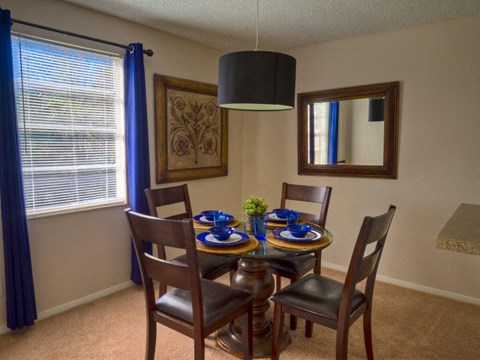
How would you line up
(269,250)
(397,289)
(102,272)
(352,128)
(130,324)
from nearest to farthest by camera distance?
1. (269,250)
2. (130,324)
3. (102,272)
4. (397,289)
5. (352,128)

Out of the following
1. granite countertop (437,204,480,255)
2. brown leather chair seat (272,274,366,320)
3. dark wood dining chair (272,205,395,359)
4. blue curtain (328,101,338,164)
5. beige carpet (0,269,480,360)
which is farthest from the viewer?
blue curtain (328,101,338,164)

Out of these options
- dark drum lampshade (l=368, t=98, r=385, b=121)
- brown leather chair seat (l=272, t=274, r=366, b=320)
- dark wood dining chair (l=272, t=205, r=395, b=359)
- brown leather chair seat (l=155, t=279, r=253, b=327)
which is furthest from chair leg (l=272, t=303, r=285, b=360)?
dark drum lampshade (l=368, t=98, r=385, b=121)

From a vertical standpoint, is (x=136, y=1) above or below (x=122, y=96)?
above

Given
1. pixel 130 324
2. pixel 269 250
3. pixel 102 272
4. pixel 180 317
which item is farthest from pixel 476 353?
pixel 102 272

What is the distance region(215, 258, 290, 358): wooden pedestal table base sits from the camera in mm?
2117

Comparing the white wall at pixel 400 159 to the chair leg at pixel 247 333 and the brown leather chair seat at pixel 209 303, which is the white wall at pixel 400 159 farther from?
the chair leg at pixel 247 333

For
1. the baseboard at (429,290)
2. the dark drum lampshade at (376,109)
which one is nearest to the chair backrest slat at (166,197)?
the dark drum lampshade at (376,109)

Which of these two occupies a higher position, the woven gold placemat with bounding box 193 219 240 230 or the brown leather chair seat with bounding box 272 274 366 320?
the woven gold placemat with bounding box 193 219 240 230

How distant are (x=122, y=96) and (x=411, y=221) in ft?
9.09

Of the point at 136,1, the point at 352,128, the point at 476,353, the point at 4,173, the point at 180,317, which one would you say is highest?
the point at 136,1

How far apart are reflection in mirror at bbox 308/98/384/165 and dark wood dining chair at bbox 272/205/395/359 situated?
5.02ft

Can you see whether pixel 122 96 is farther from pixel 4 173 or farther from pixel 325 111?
pixel 325 111

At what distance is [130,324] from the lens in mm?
2418

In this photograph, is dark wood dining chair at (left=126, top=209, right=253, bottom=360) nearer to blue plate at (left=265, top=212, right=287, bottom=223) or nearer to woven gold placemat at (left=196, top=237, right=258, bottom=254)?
woven gold placemat at (left=196, top=237, right=258, bottom=254)
